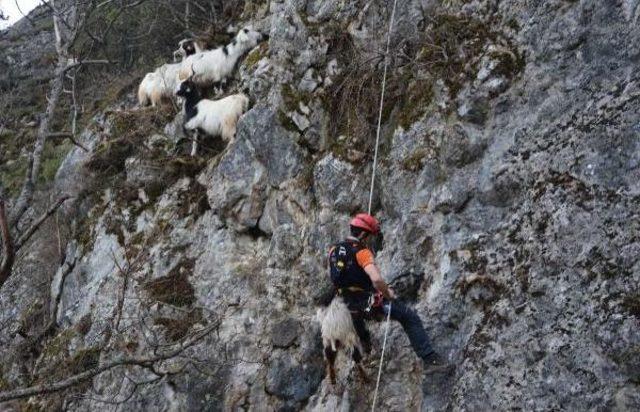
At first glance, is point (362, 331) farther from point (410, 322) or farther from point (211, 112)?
point (211, 112)

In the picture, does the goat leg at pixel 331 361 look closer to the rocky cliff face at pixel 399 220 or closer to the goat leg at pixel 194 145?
the rocky cliff face at pixel 399 220

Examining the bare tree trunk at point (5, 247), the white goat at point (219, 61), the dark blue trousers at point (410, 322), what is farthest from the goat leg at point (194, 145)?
the bare tree trunk at point (5, 247)

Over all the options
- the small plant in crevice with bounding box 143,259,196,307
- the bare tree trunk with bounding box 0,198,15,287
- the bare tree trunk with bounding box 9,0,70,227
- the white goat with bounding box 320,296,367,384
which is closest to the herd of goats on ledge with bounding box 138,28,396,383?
the small plant in crevice with bounding box 143,259,196,307

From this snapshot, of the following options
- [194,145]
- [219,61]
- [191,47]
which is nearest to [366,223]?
[194,145]

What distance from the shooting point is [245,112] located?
9578 millimetres

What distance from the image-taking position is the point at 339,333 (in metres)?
6.45

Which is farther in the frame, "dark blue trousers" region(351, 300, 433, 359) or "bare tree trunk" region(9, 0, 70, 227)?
"dark blue trousers" region(351, 300, 433, 359)

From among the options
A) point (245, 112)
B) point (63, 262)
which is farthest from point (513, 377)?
point (63, 262)

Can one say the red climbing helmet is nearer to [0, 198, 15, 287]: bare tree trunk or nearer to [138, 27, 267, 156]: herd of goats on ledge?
[0, 198, 15, 287]: bare tree trunk

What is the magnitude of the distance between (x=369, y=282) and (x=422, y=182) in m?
1.37

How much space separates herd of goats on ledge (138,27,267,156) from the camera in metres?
9.87

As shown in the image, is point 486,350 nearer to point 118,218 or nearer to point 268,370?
point 268,370

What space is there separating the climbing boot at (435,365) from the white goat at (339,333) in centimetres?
87

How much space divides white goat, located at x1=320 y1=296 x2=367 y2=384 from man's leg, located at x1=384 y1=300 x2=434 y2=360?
602mm
